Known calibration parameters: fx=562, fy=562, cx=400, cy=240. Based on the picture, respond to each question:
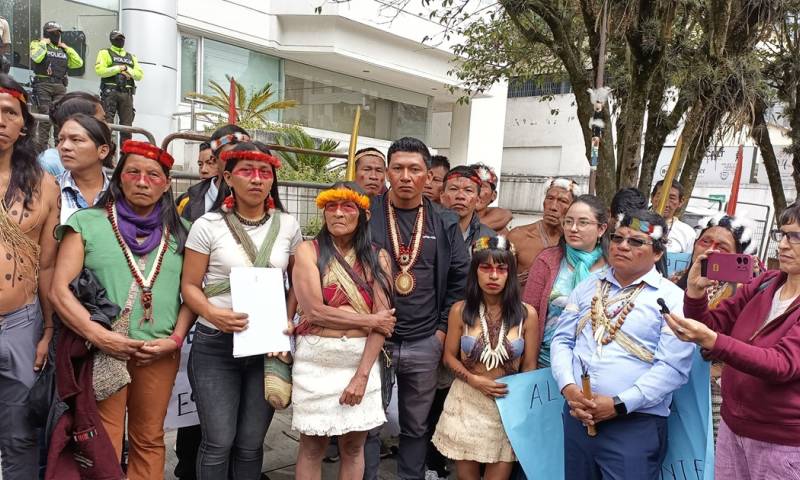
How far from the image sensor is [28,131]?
294cm

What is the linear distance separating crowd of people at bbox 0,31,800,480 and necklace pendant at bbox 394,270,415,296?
12 mm

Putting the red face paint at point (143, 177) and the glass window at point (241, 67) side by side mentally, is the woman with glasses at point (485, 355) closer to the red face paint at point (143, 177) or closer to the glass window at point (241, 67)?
the red face paint at point (143, 177)

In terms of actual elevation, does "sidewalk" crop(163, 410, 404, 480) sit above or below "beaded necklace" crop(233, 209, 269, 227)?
below

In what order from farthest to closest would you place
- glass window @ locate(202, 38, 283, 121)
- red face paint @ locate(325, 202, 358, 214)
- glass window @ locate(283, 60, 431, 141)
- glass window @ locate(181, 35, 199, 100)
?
glass window @ locate(283, 60, 431, 141) → glass window @ locate(202, 38, 283, 121) → glass window @ locate(181, 35, 199, 100) → red face paint @ locate(325, 202, 358, 214)

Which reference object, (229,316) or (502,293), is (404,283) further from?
(229,316)

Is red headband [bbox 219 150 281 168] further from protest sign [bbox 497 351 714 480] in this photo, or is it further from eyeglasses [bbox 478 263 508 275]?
protest sign [bbox 497 351 714 480]

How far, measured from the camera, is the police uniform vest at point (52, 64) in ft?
28.4

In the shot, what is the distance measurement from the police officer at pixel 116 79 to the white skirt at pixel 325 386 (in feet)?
28.6

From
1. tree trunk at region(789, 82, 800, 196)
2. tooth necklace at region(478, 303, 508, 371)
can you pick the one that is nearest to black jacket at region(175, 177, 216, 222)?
tooth necklace at region(478, 303, 508, 371)

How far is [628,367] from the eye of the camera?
2.81 meters

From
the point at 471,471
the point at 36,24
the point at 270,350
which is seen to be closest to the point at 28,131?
the point at 270,350

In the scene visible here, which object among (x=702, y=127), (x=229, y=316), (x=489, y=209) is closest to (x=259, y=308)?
(x=229, y=316)

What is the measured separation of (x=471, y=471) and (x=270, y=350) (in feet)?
4.72

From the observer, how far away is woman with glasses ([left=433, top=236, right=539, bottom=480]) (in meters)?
3.33
